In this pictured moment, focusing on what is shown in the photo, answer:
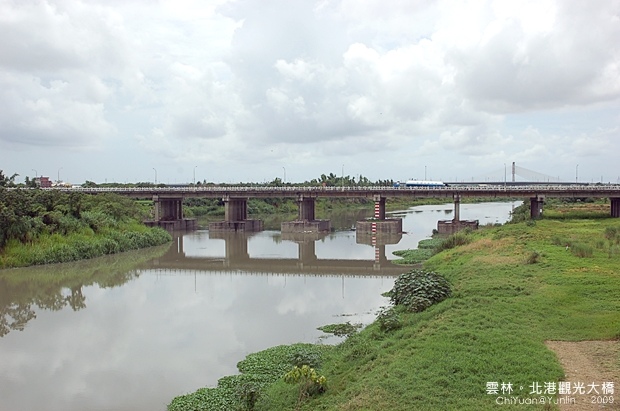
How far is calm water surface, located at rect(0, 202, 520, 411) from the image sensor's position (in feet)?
57.1

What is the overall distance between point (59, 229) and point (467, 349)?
135 feet

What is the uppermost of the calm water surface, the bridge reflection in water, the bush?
the bush

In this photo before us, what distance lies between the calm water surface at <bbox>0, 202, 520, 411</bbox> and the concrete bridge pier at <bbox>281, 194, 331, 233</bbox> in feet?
70.6

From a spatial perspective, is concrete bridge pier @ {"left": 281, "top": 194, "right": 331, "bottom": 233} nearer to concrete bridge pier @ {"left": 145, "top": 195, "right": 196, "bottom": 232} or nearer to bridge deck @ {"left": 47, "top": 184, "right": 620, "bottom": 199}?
bridge deck @ {"left": 47, "top": 184, "right": 620, "bottom": 199}

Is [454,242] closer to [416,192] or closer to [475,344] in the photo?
[475,344]

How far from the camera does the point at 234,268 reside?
44.8 m

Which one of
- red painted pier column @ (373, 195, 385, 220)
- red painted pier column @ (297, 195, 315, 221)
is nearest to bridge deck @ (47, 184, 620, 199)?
red painted pier column @ (373, 195, 385, 220)

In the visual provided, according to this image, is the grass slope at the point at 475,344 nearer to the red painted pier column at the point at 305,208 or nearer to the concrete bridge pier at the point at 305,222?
the concrete bridge pier at the point at 305,222

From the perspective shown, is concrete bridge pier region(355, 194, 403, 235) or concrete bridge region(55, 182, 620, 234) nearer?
concrete bridge region(55, 182, 620, 234)

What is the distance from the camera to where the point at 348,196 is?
76.4 meters

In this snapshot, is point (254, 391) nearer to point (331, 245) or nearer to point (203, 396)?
point (203, 396)

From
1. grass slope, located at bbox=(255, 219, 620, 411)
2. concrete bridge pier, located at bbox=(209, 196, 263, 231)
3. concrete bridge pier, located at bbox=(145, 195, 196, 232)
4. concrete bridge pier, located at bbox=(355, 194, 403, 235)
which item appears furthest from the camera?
concrete bridge pier, located at bbox=(145, 195, 196, 232)

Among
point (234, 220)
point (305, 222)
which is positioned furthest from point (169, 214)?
point (305, 222)

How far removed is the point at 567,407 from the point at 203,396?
32.0 feet
